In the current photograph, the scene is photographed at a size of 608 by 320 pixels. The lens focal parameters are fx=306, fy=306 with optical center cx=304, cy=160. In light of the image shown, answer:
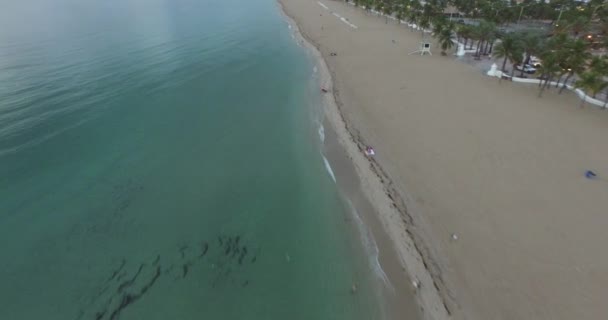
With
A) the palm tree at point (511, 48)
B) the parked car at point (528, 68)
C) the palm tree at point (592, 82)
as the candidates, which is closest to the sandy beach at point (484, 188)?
the palm tree at point (592, 82)

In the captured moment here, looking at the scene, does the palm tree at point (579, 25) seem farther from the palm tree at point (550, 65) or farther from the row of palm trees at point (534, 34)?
the palm tree at point (550, 65)

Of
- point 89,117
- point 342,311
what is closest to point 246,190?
point 342,311

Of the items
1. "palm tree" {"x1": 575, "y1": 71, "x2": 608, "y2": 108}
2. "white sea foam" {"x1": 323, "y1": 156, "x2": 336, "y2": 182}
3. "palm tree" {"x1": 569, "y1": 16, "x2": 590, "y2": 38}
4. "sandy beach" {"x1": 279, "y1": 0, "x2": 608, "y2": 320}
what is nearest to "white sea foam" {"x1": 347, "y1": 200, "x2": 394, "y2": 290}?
"sandy beach" {"x1": 279, "y1": 0, "x2": 608, "y2": 320}

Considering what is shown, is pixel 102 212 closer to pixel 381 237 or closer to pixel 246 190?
pixel 246 190

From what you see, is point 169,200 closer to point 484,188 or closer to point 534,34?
point 484,188

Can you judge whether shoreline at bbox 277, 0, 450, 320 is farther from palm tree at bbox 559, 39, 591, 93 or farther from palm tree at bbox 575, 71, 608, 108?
palm tree at bbox 559, 39, 591, 93
